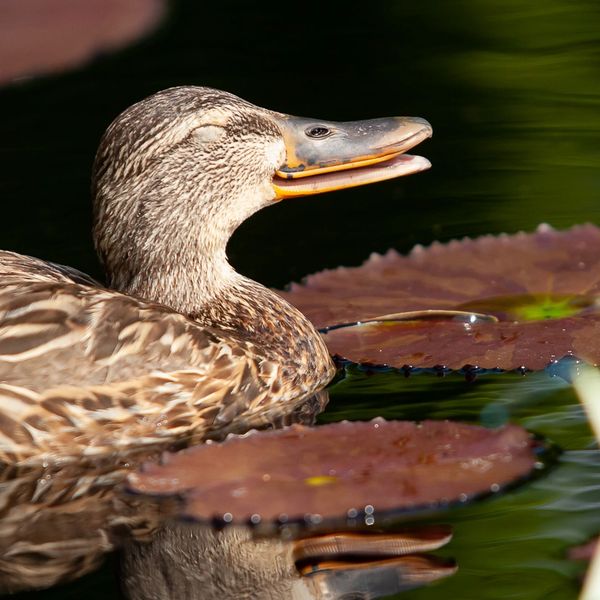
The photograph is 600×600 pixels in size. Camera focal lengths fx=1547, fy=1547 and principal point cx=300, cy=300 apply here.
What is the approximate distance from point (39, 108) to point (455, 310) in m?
4.53

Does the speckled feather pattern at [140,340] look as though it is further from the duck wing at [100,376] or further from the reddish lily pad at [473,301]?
the reddish lily pad at [473,301]

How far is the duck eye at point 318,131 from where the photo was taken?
709 cm

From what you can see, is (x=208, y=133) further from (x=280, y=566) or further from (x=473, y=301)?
(x=280, y=566)

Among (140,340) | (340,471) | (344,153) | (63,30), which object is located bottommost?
(340,471)

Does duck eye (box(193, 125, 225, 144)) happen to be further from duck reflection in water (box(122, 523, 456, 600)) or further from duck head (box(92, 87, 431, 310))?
duck reflection in water (box(122, 523, 456, 600))

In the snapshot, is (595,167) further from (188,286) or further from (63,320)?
(63,320)

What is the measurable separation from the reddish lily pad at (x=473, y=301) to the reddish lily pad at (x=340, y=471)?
976 mm

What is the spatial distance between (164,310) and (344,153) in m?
1.20

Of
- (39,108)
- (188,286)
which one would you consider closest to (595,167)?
(188,286)

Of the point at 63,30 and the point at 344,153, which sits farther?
the point at 63,30

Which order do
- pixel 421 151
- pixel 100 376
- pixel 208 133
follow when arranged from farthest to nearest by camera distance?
pixel 421 151
pixel 208 133
pixel 100 376

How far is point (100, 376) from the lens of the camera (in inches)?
241

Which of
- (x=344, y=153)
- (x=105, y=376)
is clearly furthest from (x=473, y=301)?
(x=105, y=376)

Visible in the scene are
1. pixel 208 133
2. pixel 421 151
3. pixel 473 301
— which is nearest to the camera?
pixel 208 133
